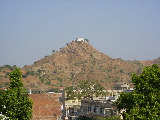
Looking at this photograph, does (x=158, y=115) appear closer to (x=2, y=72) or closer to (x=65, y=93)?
(x=65, y=93)

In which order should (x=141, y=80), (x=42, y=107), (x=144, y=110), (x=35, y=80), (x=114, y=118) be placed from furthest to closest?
1. (x=35, y=80)
2. (x=42, y=107)
3. (x=114, y=118)
4. (x=141, y=80)
5. (x=144, y=110)

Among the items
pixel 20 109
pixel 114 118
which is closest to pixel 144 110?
pixel 20 109

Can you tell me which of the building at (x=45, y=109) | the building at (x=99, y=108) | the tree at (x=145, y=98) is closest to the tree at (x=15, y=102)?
the tree at (x=145, y=98)

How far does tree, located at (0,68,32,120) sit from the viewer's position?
116ft

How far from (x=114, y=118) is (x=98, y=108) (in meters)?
10.5

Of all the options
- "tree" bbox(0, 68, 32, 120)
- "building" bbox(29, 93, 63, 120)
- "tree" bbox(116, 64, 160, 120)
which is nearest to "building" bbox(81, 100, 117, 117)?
"building" bbox(29, 93, 63, 120)

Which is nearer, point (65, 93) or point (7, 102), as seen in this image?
point (7, 102)

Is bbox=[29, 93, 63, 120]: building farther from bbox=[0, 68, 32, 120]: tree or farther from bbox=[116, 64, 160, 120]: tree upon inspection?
bbox=[116, 64, 160, 120]: tree

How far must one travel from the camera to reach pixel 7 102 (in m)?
35.4

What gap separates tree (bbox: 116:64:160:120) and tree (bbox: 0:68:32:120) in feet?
31.2

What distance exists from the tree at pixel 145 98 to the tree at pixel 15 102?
9511mm

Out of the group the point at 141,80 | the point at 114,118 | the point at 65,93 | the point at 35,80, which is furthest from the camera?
the point at 35,80

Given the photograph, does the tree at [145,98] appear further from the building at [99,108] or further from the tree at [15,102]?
the building at [99,108]

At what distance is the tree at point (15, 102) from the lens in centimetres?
3541
